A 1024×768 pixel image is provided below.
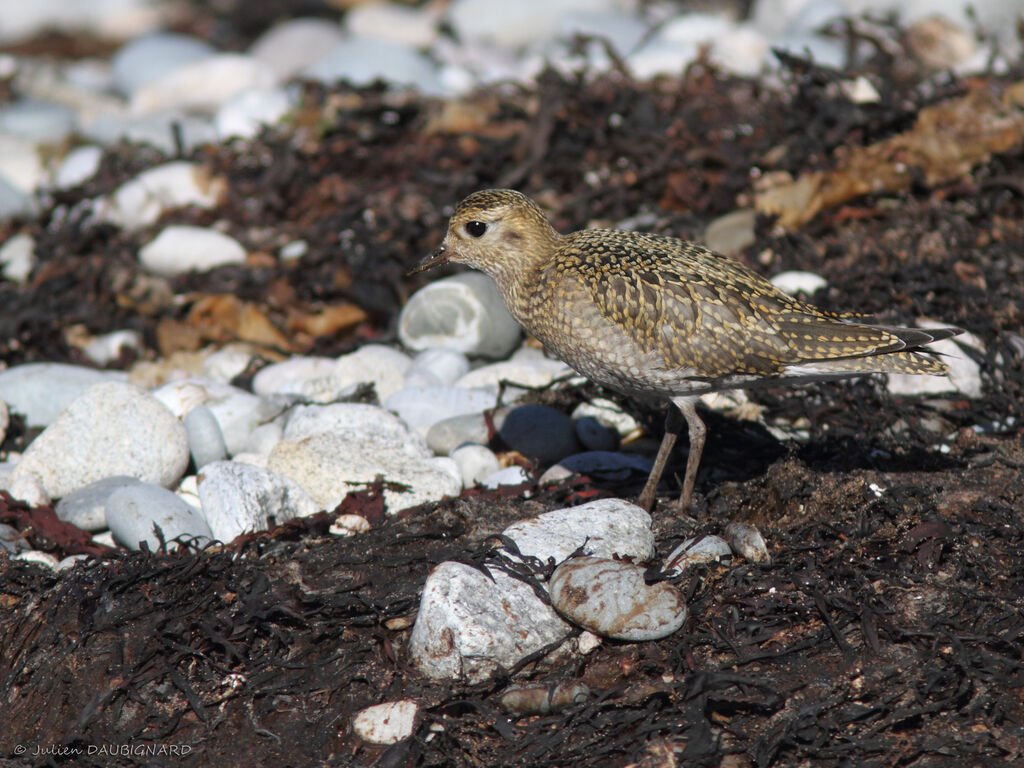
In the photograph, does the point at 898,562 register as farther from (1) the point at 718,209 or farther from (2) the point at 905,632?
(1) the point at 718,209

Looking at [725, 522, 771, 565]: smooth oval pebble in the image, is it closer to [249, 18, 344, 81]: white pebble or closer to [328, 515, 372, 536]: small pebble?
[328, 515, 372, 536]: small pebble

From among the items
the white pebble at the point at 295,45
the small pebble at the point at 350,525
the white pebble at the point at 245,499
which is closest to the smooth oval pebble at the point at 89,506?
the white pebble at the point at 245,499

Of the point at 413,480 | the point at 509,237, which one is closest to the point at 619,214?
the point at 509,237

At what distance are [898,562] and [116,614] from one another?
10.3 feet

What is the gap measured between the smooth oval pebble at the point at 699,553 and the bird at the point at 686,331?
1.57 feet

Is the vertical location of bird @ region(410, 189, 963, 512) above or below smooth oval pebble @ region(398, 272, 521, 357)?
above

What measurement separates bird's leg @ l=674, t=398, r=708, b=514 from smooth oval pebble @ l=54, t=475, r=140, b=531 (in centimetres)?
256

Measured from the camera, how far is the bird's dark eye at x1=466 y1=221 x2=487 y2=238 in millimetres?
5102

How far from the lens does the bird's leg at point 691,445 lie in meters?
4.79

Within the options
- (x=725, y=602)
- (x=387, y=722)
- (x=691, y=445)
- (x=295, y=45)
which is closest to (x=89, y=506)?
(x=387, y=722)

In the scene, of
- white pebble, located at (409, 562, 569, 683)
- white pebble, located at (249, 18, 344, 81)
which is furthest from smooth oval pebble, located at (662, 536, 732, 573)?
white pebble, located at (249, 18, 344, 81)

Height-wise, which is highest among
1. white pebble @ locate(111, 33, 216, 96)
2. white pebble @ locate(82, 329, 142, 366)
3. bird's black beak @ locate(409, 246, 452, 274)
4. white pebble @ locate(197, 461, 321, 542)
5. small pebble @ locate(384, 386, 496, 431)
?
bird's black beak @ locate(409, 246, 452, 274)

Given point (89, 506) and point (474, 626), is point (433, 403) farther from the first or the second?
point (474, 626)

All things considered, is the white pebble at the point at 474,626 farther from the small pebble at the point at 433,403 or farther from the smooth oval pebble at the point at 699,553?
the small pebble at the point at 433,403
